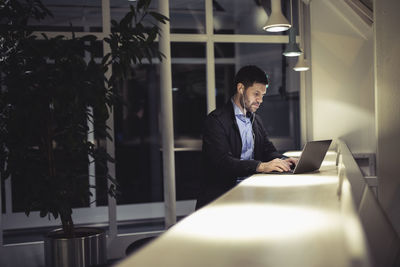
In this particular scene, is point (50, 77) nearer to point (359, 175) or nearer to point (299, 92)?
point (359, 175)

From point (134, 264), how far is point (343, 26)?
4780 millimetres

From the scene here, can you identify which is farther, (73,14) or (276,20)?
(73,14)

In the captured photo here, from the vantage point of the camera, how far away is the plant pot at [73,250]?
332 centimetres

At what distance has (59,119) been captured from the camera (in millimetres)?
3424

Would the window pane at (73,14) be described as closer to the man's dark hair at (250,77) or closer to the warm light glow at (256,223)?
the man's dark hair at (250,77)

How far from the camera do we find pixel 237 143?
3.09 meters

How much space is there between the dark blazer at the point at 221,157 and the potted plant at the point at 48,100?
2.61 feet

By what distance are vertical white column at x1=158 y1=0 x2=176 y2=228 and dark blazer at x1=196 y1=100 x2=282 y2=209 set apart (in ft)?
5.31

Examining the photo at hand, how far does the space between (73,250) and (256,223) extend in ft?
8.05

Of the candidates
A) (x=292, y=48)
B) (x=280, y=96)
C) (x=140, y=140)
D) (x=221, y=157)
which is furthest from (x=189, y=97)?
(x=221, y=157)

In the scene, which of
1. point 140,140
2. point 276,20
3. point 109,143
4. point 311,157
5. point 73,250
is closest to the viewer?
point 311,157

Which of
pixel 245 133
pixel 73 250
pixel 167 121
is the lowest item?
pixel 73 250

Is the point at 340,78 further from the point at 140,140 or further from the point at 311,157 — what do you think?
the point at 140,140

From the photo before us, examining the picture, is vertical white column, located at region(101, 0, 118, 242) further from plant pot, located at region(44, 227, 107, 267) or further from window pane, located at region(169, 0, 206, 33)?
plant pot, located at region(44, 227, 107, 267)
